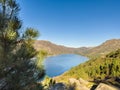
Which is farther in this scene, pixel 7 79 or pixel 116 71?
pixel 116 71

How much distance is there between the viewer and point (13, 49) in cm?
805

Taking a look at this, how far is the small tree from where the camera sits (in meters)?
7.57

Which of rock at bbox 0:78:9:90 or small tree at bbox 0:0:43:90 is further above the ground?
small tree at bbox 0:0:43:90

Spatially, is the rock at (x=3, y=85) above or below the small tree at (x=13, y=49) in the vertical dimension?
below

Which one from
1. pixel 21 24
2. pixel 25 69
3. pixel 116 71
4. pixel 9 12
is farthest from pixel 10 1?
pixel 116 71

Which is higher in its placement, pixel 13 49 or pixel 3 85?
pixel 13 49

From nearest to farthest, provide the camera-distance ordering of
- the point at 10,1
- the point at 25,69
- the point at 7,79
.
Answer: the point at 7,79 < the point at 10,1 < the point at 25,69

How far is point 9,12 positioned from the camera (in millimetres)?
8000

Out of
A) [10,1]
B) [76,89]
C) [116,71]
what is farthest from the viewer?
[116,71]

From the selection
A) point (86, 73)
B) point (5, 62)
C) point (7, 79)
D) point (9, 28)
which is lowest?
point (86, 73)

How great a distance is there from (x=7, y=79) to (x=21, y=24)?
7.97 ft

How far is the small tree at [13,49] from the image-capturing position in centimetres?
757

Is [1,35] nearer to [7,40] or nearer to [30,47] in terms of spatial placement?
[7,40]

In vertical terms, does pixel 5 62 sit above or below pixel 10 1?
below
